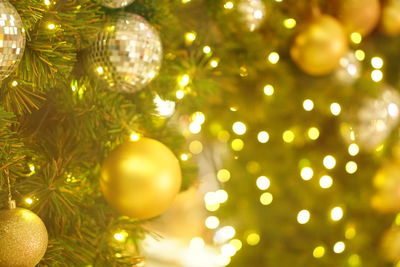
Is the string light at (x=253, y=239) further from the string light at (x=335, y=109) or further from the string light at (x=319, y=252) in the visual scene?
the string light at (x=335, y=109)

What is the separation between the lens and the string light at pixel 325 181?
159cm

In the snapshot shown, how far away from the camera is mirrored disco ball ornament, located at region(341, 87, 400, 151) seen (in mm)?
1511

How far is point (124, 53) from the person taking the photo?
0.82 meters

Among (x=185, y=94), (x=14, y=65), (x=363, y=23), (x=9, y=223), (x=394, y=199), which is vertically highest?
(x=363, y=23)

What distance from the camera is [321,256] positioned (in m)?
1.59

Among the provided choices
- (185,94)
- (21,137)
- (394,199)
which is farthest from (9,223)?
(394,199)

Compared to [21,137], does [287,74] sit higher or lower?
higher

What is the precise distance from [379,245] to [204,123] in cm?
67

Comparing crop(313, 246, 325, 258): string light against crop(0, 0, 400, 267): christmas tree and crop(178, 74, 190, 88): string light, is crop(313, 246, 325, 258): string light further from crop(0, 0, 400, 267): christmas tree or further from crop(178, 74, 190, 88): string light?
crop(178, 74, 190, 88): string light

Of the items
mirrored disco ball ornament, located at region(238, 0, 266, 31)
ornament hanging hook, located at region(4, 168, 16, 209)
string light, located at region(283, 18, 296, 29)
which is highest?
string light, located at region(283, 18, 296, 29)

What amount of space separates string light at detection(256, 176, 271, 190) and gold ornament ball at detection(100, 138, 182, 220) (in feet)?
2.57

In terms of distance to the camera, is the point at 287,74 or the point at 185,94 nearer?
the point at 185,94

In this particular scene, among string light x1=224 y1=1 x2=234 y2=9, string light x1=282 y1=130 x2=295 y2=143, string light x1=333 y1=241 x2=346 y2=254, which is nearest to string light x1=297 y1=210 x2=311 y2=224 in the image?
string light x1=333 y1=241 x2=346 y2=254

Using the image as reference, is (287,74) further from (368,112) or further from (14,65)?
(14,65)
